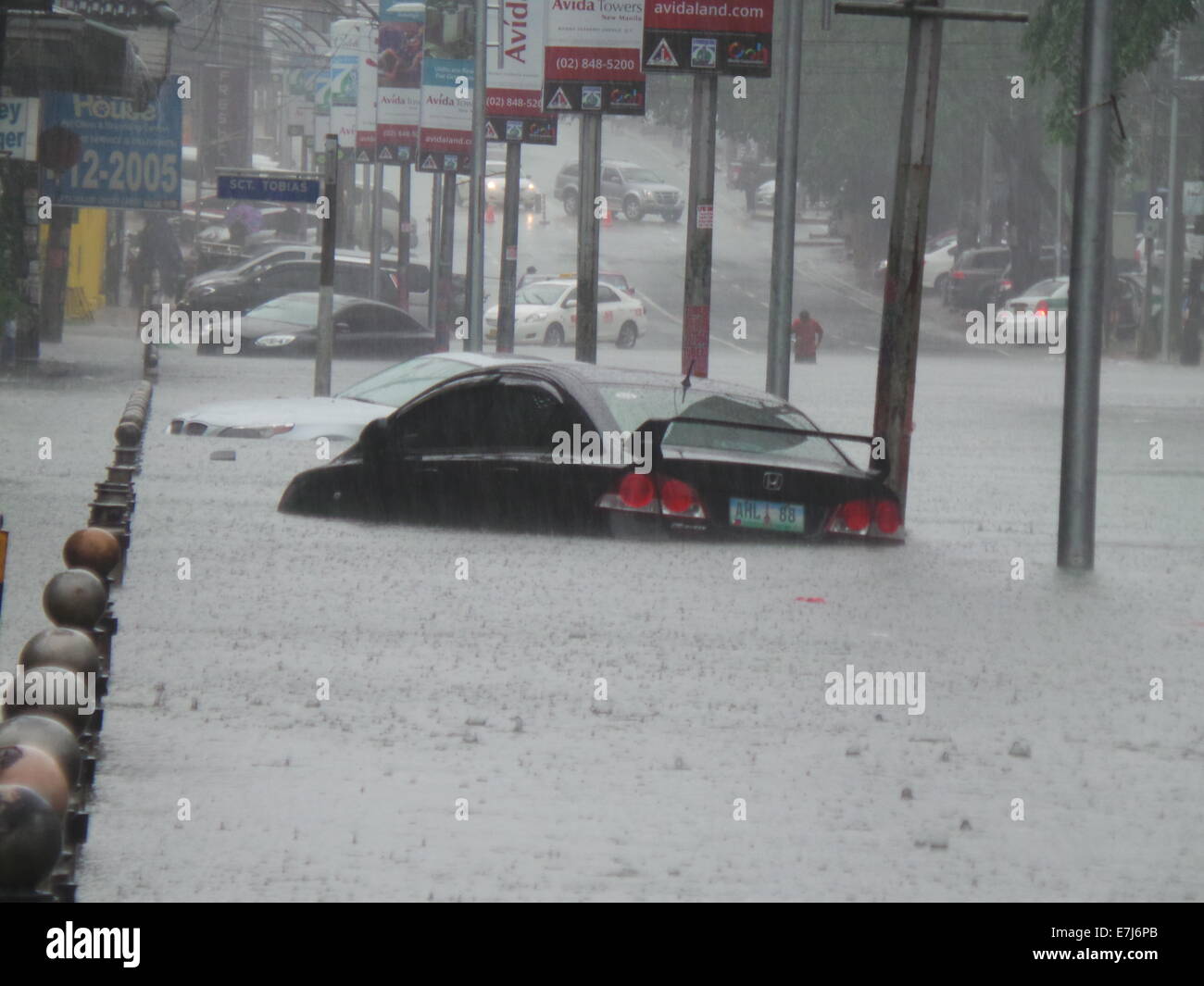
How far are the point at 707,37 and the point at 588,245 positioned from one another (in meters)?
5.95

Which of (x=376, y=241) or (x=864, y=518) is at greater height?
(x=376, y=241)

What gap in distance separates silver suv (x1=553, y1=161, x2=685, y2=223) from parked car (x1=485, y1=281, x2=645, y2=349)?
2555 centimetres

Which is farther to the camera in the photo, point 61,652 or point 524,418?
point 524,418

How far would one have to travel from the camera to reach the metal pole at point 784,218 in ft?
72.4

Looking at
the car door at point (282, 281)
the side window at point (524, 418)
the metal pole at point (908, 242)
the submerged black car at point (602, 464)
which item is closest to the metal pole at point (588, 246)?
the metal pole at point (908, 242)

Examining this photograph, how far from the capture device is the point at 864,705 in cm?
927

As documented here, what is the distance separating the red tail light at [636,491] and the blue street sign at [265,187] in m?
11.0

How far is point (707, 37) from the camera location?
851 inches

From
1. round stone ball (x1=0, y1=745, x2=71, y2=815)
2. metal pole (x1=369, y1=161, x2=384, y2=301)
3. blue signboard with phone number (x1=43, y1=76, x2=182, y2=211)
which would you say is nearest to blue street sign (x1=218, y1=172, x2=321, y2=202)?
blue signboard with phone number (x1=43, y1=76, x2=182, y2=211)

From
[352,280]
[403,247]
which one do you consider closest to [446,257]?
[403,247]

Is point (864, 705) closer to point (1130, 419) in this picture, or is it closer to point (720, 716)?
point (720, 716)

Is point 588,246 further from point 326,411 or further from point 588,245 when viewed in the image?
point 326,411

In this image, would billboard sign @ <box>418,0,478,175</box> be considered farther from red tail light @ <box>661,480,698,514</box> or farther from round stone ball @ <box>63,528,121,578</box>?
round stone ball @ <box>63,528,121,578</box>
